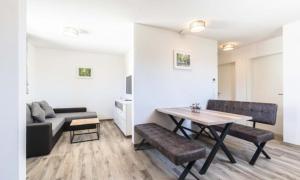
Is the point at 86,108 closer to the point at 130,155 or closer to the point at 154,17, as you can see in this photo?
the point at 130,155

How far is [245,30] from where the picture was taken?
11.1 ft

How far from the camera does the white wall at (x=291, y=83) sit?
9.69 ft

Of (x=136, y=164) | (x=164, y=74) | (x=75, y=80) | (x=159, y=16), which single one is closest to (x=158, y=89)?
(x=164, y=74)

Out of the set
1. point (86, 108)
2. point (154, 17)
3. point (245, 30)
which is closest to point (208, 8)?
point (154, 17)

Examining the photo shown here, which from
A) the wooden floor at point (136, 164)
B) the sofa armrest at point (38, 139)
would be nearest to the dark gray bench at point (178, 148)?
the wooden floor at point (136, 164)

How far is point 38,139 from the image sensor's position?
2582 mm

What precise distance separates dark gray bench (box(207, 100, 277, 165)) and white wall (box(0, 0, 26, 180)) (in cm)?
282

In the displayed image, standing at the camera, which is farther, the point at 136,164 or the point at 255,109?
the point at 255,109

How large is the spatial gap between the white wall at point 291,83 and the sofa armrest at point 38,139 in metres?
4.59

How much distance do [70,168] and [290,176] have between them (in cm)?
298

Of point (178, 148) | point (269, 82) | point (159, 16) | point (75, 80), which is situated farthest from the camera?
point (75, 80)

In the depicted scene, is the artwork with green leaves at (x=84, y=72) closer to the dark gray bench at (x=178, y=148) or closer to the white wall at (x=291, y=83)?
the dark gray bench at (x=178, y=148)

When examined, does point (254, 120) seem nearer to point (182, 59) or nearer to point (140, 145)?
point (182, 59)

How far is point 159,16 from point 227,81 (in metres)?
3.83
